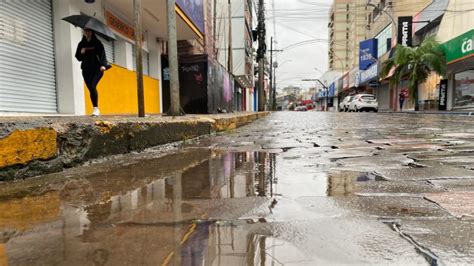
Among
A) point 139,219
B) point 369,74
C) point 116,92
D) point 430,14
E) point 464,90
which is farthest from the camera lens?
point 369,74

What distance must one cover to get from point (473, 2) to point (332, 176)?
2288 cm

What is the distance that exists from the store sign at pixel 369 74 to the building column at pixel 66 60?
31.1 metres

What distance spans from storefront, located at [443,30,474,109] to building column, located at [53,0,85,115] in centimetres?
1733

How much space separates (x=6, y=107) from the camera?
7305mm

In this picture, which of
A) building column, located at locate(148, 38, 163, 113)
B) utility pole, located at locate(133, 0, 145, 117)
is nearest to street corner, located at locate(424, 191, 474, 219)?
utility pole, located at locate(133, 0, 145, 117)

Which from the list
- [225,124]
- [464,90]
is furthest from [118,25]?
[464,90]

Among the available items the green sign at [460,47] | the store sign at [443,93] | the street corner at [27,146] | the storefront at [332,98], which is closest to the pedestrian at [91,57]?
the street corner at [27,146]

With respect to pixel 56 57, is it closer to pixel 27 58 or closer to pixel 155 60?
pixel 27 58

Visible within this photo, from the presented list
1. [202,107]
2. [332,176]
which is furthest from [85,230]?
[202,107]

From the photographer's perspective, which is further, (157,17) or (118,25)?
(157,17)

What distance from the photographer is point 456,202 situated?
92.4 inches

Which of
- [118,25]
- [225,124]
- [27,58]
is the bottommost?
[225,124]

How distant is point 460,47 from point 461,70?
3.39 meters

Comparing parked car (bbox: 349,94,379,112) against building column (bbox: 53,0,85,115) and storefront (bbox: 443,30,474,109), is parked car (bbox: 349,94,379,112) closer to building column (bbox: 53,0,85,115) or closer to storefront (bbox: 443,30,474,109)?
storefront (bbox: 443,30,474,109)
